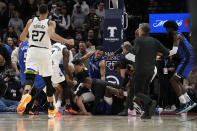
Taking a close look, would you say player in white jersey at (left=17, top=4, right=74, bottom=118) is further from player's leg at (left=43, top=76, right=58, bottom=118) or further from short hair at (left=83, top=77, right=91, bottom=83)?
short hair at (left=83, top=77, right=91, bottom=83)

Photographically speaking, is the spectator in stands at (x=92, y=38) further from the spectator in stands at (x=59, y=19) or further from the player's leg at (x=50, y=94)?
the player's leg at (x=50, y=94)

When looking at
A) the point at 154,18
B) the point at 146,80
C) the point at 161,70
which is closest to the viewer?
the point at 146,80

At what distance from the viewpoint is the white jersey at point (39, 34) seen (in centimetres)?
709

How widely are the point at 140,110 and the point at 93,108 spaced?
3.68 feet

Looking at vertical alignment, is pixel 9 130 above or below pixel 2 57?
below

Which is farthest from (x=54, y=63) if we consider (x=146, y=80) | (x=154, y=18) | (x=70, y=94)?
(x=154, y=18)

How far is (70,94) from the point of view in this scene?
8867 mm

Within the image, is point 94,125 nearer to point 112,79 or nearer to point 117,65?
point 117,65

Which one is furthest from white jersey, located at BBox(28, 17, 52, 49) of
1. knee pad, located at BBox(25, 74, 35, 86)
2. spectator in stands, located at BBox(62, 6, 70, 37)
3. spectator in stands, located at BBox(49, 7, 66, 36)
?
spectator in stands, located at BBox(62, 6, 70, 37)

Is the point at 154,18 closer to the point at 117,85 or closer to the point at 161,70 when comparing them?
the point at 161,70

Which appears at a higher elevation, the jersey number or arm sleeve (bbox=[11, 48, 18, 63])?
the jersey number

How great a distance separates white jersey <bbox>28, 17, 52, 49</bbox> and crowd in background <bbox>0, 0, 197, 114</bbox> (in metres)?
2.73

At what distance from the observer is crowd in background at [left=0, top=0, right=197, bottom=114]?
9.69m

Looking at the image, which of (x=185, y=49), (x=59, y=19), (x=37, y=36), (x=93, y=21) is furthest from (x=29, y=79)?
(x=59, y=19)
